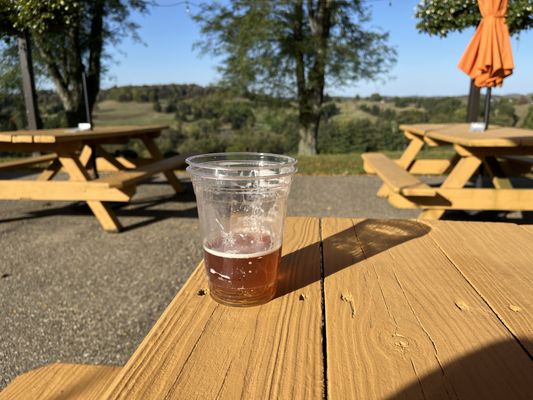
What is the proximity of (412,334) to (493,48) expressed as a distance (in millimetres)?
4082

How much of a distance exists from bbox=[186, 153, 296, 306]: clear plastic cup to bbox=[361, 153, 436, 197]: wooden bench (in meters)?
2.44

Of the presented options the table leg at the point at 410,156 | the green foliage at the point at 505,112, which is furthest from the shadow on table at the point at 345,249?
the green foliage at the point at 505,112

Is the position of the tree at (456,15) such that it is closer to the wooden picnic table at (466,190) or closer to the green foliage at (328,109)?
the green foliage at (328,109)

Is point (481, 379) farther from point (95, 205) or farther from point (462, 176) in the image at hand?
point (95, 205)

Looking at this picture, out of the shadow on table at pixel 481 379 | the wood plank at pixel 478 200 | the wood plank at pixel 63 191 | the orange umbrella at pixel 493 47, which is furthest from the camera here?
the orange umbrella at pixel 493 47

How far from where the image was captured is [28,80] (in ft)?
23.7

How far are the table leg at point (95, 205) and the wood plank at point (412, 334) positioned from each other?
→ 123 inches

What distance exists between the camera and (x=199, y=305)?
2.71 ft

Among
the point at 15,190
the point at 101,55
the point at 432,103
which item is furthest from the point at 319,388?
the point at 432,103

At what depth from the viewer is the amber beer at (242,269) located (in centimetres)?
79

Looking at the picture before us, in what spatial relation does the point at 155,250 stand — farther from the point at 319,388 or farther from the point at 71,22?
the point at 71,22

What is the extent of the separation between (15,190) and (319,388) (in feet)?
13.1

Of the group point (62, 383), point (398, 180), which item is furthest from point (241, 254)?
point (398, 180)

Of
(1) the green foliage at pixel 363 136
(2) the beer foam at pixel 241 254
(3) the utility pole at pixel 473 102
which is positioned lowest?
(1) the green foliage at pixel 363 136
